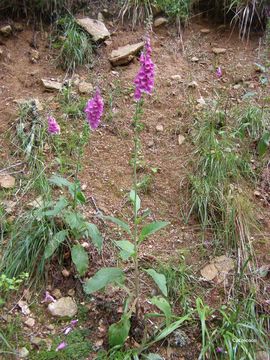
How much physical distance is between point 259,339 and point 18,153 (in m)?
2.31

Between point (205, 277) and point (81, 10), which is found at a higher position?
point (81, 10)

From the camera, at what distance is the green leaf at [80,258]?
9.16 feet

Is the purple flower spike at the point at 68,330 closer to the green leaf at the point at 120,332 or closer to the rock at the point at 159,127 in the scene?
the green leaf at the point at 120,332

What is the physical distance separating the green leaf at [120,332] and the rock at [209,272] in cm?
79

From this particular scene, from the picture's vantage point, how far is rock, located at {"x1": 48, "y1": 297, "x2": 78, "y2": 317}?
282 centimetres

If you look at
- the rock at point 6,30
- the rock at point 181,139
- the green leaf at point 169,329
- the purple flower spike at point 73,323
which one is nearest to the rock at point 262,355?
the green leaf at point 169,329

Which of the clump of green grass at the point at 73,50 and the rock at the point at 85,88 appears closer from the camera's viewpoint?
the rock at the point at 85,88

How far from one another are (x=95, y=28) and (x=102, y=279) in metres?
3.15

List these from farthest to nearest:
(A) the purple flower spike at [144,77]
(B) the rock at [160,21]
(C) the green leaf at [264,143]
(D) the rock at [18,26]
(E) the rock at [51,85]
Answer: (B) the rock at [160,21] → (D) the rock at [18,26] → (E) the rock at [51,85] → (C) the green leaf at [264,143] → (A) the purple flower spike at [144,77]

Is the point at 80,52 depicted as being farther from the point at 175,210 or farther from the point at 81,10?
the point at 175,210

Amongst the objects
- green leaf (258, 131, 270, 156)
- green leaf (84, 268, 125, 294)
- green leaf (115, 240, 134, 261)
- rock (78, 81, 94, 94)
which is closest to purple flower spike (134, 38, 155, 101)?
green leaf (115, 240, 134, 261)

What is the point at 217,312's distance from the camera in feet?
9.59

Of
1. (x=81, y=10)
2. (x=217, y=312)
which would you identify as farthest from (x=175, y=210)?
(x=81, y=10)

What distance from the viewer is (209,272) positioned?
3164 mm
